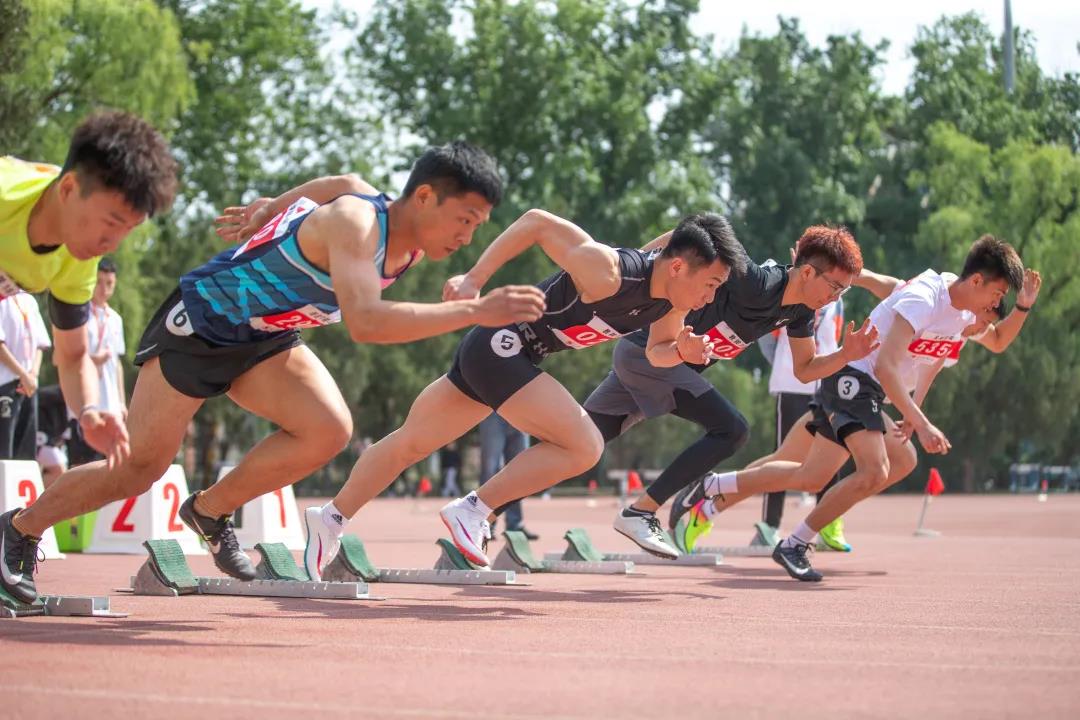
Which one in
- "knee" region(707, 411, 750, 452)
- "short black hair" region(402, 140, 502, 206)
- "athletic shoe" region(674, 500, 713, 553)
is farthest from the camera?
"athletic shoe" region(674, 500, 713, 553)

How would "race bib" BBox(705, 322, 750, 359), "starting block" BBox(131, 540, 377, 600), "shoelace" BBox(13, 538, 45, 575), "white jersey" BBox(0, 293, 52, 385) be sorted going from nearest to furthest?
1. "shoelace" BBox(13, 538, 45, 575)
2. "starting block" BBox(131, 540, 377, 600)
3. "race bib" BBox(705, 322, 750, 359)
4. "white jersey" BBox(0, 293, 52, 385)

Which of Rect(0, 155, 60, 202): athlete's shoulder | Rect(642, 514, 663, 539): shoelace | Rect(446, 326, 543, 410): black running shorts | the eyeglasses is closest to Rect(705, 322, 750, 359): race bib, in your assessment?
the eyeglasses

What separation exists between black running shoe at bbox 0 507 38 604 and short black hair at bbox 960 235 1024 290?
595 centimetres

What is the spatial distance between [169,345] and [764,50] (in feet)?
158

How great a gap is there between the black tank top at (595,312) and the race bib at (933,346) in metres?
2.54

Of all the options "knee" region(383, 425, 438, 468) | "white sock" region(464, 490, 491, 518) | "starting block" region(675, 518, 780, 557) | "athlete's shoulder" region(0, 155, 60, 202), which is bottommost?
"starting block" region(675, 518, 780, 557)

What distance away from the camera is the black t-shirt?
355 inches

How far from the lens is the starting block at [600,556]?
10.6m

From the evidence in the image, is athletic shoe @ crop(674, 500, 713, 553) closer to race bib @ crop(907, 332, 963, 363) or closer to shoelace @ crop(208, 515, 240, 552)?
race bib @ crop(907, 332, 963, 363)

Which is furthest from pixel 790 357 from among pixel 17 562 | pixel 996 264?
pixel 17 562

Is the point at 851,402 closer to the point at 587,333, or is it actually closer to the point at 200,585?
the point at 587,333

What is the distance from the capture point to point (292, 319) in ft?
21.8

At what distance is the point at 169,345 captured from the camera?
665 cm

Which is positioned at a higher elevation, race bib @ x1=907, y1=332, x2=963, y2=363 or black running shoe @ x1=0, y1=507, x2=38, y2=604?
race bib @ x1=907, y1=332, x2=963, y2=363
